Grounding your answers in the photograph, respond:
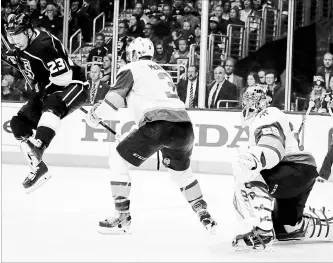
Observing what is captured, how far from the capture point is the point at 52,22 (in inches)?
392

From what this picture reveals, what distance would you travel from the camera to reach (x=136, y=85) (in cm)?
427

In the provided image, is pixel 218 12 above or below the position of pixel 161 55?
above

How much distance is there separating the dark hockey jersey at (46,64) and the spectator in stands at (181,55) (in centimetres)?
368

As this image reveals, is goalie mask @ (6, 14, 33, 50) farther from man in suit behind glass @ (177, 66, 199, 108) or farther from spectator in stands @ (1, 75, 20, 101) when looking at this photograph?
man in suit behind glass @ (177, 66, 199, 108)

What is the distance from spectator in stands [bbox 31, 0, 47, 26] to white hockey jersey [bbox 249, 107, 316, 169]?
6.81 metres

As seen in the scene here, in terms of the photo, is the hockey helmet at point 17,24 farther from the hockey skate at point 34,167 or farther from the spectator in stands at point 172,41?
the spectator in stands at point 172,41

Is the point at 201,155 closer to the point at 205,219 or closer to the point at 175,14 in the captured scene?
the point at 175,14

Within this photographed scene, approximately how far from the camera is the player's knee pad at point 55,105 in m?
5.43

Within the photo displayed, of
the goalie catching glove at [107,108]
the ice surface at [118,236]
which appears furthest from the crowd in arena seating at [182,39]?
the goalie catching glove at [107,108]

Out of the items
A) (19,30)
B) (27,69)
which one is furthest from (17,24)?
(27,69)

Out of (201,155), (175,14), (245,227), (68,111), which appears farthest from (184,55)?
(245,227)

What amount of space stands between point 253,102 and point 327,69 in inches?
190

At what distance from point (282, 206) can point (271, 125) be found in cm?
54

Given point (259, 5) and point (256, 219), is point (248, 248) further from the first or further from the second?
point (259, 5)
